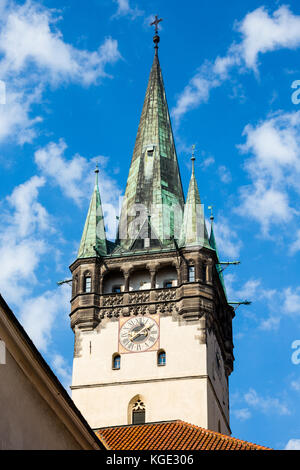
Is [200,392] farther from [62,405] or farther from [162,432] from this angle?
[62,405]

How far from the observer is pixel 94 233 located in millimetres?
49406

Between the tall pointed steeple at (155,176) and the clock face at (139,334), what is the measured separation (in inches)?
185

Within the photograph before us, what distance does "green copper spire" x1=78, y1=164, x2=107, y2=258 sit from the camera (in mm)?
48406

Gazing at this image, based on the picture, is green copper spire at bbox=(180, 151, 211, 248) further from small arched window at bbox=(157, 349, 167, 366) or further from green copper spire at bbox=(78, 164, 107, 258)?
small arched window at bbox=(157, 349, 167, 366)

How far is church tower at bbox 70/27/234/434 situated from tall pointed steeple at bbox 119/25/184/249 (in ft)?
0.27

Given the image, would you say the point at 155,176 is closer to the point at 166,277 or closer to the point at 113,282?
the point at 166,277

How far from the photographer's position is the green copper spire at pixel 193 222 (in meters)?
47.7

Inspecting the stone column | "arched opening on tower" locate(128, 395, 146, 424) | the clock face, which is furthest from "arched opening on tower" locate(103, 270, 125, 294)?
"arched opening on tower" locate(128, 395, 146, 424)

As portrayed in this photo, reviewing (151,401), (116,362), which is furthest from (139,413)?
(116,362)

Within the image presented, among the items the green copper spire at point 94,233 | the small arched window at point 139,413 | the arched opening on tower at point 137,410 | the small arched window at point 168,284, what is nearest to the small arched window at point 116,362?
the arched opening on tower at point 137,410

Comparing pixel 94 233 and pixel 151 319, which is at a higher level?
pixel 94 233

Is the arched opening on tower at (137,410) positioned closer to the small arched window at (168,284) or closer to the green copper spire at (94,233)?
the small arched window at (168,284)

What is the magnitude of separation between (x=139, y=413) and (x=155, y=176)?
553 inches
